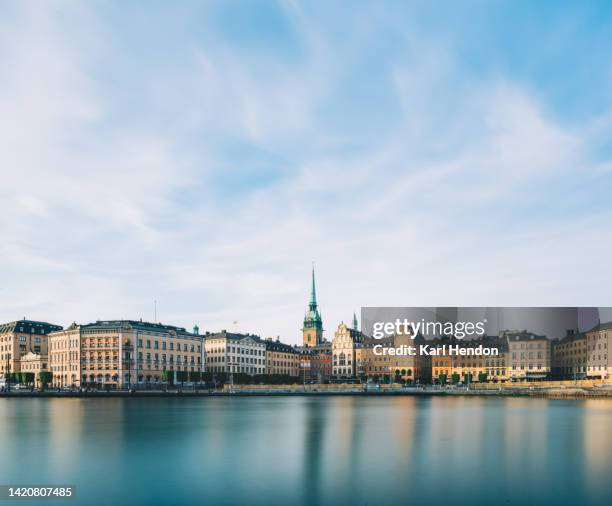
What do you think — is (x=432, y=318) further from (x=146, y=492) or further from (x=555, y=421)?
(x=146, y=492)

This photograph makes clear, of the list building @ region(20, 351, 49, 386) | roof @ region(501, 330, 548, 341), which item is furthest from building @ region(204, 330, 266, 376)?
roof @ region(501, 330, 548, 341)

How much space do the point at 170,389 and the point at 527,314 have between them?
100 meters

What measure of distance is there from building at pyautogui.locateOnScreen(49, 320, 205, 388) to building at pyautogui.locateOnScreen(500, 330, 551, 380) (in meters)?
90.7

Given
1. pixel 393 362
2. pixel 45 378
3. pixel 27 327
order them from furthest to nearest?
pixel 393 362, pixel 27 327, pixel 45 378

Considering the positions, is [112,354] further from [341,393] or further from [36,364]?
[341,393]

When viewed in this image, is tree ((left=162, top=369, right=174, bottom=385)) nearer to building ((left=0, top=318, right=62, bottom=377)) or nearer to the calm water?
building ((left=0, top=318, right=62, bottom=377))

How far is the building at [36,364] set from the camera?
16288cm

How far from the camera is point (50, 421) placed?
65.2 metres

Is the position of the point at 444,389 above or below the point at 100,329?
below

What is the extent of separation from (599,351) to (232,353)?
93864mm

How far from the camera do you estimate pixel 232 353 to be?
180 m

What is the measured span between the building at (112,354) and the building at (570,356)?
329 feet

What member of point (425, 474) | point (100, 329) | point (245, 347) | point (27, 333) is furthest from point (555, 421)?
point (27, 333)

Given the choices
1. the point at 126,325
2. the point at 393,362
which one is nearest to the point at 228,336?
the point at 126,325
